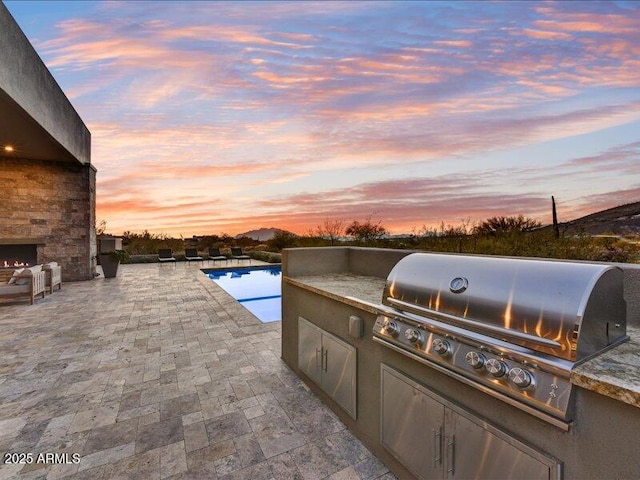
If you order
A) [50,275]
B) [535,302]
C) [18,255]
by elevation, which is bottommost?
[50,275]

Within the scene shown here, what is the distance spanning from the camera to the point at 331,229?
33.6 feet

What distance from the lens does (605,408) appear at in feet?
3.15

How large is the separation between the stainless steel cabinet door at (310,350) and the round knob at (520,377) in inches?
65.9

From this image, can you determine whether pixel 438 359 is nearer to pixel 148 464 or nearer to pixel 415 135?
pixel 148 464

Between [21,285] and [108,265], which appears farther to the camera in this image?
[108,265]

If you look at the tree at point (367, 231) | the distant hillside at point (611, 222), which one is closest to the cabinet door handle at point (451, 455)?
the distant hillside at point (611, 222)

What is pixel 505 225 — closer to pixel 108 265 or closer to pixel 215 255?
pixel 108 265

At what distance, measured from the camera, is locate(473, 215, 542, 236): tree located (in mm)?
5262

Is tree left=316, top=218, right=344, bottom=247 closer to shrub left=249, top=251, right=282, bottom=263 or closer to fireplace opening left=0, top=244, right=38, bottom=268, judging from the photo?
shrub left=249, top=251, right=282, bottom=263

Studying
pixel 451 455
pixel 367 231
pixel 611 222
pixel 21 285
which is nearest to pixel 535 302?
pixel 451 455

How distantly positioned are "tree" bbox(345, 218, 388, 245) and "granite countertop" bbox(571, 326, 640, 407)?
603 cm

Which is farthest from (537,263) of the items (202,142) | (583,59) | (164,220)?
(164,220)

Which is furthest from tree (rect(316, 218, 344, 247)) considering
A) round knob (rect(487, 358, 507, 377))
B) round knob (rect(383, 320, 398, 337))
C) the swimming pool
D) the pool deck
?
round knob (rect(487, 358, 507, 377))

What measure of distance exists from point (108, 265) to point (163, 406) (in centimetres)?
874
